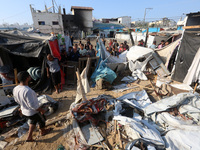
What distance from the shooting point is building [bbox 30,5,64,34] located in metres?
23.1

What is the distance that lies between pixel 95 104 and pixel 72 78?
2846 millimetres

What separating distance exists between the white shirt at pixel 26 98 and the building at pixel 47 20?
26.3 meters

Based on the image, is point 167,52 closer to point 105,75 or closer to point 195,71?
point 195,71

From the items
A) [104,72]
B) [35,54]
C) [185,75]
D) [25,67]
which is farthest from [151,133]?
[25,67]

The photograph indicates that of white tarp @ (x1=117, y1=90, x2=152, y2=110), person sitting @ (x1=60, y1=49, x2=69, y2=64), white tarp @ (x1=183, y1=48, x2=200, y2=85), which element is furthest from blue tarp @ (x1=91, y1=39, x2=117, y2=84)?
white tarp @ (x1=183, y1=48, x2=200, y2=85)

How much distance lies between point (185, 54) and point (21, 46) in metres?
7.28

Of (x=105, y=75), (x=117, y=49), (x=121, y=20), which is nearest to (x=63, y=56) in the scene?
(x=105, y=75)

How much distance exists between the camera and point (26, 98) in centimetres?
210

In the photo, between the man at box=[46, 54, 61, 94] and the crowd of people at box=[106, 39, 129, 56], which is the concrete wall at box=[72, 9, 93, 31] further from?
the man at box=[46, 54, 61, 94]

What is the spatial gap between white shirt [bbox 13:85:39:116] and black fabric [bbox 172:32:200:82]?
587 centimetres

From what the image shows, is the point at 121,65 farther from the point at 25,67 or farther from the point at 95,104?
the point at 25,67

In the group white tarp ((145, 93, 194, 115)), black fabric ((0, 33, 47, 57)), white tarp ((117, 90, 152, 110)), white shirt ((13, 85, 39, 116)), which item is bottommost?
white tarp ((117, 90, 152, 110))

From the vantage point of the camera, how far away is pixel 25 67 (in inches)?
211

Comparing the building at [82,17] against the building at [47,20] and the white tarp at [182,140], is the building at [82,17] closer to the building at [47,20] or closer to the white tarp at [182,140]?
the building at [47,20]
